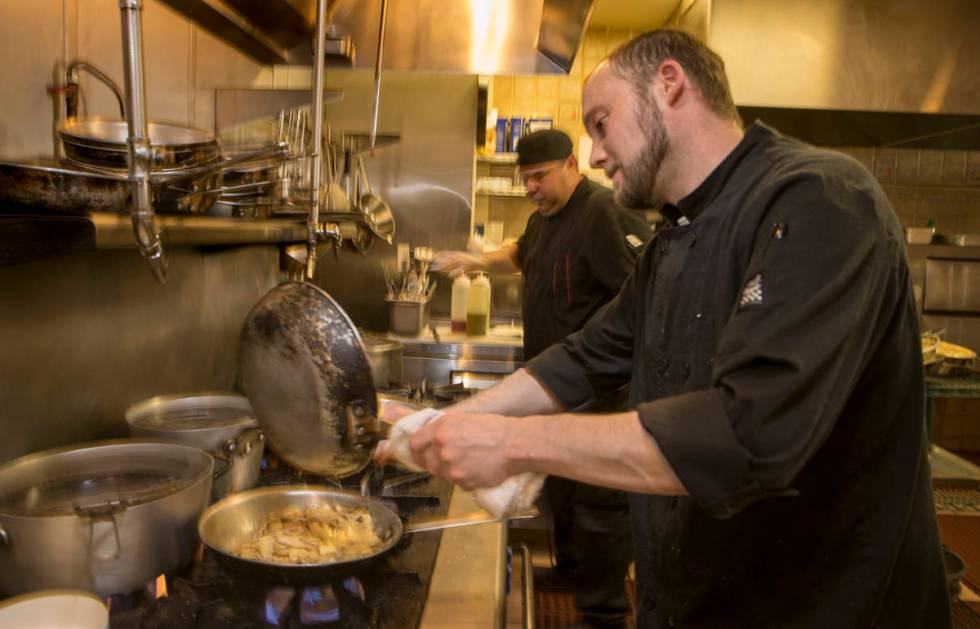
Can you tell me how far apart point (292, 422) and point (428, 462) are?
0.25m

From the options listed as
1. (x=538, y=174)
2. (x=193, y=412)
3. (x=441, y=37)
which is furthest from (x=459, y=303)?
(x=193, y=412)

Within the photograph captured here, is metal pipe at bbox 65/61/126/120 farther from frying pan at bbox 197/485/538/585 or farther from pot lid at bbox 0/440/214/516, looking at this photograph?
frying pan at bbox 197/485/538/585

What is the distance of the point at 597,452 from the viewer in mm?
751

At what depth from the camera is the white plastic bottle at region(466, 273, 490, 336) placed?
9.95 feet

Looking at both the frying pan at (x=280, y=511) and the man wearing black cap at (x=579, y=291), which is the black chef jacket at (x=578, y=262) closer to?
the man wearing black cap at (x=579, y=291)

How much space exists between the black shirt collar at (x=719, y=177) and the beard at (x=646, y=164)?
0.18 ft

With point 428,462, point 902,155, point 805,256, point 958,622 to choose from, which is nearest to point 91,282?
point 428,462

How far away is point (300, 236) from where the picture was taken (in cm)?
158

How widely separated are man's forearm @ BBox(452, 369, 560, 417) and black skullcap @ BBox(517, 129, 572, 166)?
1422 millimetres

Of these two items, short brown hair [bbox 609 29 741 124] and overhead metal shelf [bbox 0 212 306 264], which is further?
short brown hair [bbox 609 29 741 124]

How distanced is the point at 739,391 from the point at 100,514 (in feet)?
2.45

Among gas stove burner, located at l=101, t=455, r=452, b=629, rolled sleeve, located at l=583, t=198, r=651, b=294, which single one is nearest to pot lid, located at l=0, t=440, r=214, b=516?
gas stove burner, located at l=101, t=455, r=452, b=629

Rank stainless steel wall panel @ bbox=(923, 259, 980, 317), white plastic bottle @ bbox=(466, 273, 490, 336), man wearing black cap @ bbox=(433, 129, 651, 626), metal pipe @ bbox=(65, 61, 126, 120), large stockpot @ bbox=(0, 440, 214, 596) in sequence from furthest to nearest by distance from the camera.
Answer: stainless steel wall panel @ bbox=(923, 259, 980, 317) → white plastic bottle @ bbox=(466, 273, 490, 336) → man wearing black cap @ bbox=(433, 129, 651, 626) → metal pipe @ bbox=(65, 61, 126, 120) → large stockpot @ bbox=(0, 440, 214, 596)

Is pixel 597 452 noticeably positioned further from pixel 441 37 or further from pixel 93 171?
pixel 441 37
